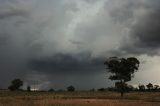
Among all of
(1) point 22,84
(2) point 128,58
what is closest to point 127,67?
(2) point 128,58

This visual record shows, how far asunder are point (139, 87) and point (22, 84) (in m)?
63.1

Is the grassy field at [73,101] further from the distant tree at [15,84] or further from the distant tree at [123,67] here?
the distant tree at [15,84]

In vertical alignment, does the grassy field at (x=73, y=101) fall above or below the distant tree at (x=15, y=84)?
below

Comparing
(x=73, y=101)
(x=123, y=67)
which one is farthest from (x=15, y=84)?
(x=73, y=101)

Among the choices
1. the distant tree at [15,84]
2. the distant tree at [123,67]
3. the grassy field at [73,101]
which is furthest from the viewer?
the distant tree at [15,84]

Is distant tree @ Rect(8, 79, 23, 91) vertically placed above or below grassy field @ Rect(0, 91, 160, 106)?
above

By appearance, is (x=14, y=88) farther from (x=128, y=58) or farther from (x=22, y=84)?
(x=128, y=58)

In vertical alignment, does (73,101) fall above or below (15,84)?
below

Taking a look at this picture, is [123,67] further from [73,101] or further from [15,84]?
[15,84]

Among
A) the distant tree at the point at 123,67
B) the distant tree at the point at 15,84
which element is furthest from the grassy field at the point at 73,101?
the distant tree at the point at 15,84

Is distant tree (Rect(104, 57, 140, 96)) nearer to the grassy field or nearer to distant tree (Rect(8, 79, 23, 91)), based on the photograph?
the grassy field

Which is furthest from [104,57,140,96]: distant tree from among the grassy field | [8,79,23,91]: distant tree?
[8,79,23,91]: distant tree

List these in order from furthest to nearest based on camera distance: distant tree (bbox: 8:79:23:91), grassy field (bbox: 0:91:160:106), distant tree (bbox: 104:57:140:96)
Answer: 1. distant tree (bbox: 8:79:23:91)
2. distant tree (bbox: 104:57:140:96)
3. grassy field (bbox: 0:91:160:106)

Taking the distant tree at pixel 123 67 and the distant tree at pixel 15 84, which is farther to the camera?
the distant tree at pixel 15 84
